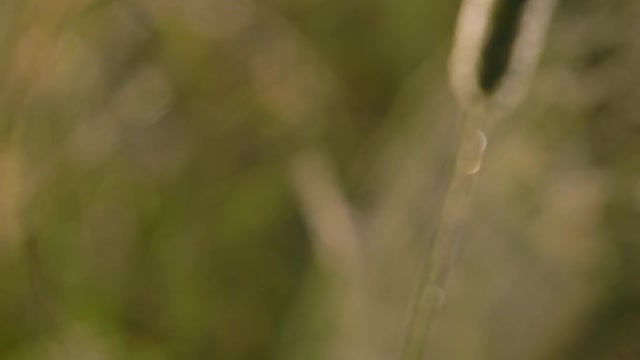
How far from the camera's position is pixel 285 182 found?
48cm

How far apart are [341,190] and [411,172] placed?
38 mm

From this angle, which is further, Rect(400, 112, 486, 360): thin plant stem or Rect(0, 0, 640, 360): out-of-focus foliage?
Rect(0, 0, 640, 360): out-of-focus foliage

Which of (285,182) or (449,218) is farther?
(285,182)

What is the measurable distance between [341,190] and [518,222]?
0.09m

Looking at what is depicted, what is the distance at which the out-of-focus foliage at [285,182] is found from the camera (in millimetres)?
404

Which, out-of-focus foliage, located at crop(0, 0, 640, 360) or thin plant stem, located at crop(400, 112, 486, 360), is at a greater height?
thin plant stem, located at crop(400, 112, 486, 360)

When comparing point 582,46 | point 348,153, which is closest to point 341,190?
point 348,153

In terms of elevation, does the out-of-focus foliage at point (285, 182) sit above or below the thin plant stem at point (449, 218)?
below

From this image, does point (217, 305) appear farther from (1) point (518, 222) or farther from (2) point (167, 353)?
(1) point (518, 222)

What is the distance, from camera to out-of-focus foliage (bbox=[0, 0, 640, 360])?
40 centimetres

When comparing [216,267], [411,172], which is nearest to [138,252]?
[216,267]

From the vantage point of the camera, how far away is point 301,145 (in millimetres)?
474

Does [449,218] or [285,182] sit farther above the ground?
[449,218]

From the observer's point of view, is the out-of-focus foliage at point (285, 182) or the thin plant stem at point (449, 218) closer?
the thin plant stem at point (449, 218)
